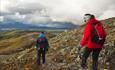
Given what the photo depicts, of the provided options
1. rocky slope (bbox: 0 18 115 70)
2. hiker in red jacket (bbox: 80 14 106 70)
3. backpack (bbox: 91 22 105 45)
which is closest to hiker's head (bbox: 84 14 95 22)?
hiker in red jacket (bbox: 80 14 106 70)

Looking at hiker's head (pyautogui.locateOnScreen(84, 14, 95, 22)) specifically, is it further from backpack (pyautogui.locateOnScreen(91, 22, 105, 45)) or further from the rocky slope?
the rocky slope

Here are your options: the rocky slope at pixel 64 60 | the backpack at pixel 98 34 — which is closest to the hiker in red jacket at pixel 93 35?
the backpack at pixel 98 34

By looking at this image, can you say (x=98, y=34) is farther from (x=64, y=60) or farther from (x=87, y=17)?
(x=64, y=60)

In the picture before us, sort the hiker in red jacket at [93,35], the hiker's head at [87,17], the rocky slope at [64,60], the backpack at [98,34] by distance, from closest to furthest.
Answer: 1. the backpack at [98,34]
2. the hiker in red jacket at [93,35]
3. the hiker's head at [87,17]
4. the rocky slope at [64,60]

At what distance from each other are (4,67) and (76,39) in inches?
377

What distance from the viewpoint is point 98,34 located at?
566 inches

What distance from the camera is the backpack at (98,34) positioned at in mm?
14328

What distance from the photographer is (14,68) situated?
72.9 feet

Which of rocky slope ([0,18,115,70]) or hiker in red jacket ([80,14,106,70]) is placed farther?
rocky slope ([0,18,115,70])

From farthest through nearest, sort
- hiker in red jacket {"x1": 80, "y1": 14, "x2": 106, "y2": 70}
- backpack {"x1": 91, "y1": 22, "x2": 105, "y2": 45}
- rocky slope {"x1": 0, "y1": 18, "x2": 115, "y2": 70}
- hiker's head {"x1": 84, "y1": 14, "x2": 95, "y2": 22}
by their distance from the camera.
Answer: rocky slope {"x1": 0, "y1": 18, "x2": 115, "y2": 70} → hiker's head {"x1": 84, "y1": 14, "x2": 95, "y2": 22} → hiker in red jacket {"x1": 80, "y1": 14, "x2": 106, "y2": 70} → backpack {"x1": 91, "y1": 22, "x2": 105, "y2": 45}

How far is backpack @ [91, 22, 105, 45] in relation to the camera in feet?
47.0

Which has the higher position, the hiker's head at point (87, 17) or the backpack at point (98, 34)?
the hiker's head at point (87, 17)

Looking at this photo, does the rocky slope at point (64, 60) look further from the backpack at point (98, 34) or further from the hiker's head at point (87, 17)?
the hiker's head at point (87, 17)

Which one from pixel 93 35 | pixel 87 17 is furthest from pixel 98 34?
pixel 87 17
